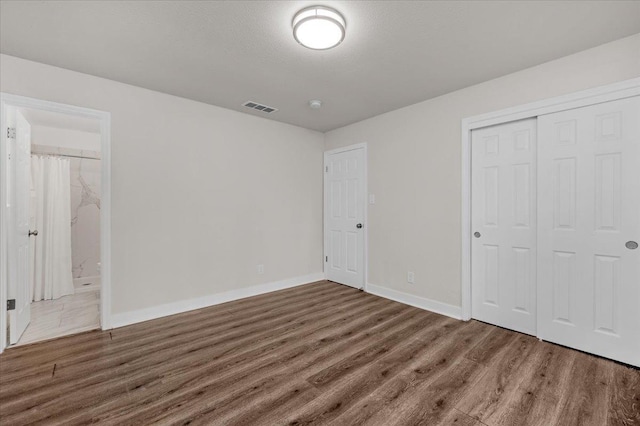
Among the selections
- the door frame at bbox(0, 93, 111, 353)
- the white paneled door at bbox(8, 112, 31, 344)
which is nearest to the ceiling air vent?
the door frame at bbox(0, 93, 111, 353)

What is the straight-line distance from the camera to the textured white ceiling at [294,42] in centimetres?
187

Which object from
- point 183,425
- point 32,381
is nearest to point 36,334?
point 32,381

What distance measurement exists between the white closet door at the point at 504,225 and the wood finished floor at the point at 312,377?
0.88ft

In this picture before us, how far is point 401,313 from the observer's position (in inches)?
129

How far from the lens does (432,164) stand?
3.40m

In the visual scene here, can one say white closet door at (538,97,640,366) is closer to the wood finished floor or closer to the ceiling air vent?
the wood finished floor

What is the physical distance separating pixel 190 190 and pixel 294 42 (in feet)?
7.05

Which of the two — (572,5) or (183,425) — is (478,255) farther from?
(183,425)

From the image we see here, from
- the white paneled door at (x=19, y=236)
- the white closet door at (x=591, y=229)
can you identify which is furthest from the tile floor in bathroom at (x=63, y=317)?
the white closet door at (x=591, y=229)

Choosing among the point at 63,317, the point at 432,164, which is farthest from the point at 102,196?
the point at 432,164

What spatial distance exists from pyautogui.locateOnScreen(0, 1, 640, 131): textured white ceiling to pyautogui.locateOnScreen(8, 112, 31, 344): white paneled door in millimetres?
892

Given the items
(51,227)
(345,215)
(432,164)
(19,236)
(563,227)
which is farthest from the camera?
(345,215)

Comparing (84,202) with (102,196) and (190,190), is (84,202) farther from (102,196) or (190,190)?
(190,190)

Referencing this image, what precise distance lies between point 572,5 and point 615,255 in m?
1.90
